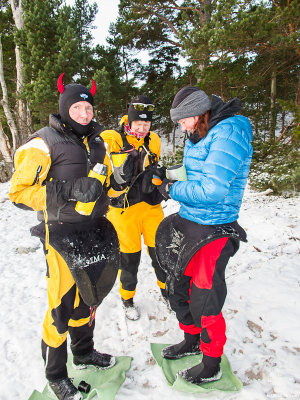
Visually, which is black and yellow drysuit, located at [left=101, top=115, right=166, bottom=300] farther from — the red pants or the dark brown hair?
the red pants

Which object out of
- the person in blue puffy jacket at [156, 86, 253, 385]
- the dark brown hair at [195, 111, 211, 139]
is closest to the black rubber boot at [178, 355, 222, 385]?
the person in blue puffy jacket at [156, 86, 253, 385]

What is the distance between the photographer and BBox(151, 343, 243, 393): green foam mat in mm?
2154

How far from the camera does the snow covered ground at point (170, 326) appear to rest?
226cm

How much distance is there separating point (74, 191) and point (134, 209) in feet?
4.41

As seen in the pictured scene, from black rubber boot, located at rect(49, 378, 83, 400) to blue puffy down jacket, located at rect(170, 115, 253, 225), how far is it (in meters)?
1.77

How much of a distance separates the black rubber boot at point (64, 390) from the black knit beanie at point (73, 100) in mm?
2158

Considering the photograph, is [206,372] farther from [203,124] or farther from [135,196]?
[203,124]

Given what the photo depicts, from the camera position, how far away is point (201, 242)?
202cm

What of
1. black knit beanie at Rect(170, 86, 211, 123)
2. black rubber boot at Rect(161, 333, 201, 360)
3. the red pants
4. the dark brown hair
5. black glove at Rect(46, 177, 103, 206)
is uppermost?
black knit beanie at Rect(170, 86, 211, 123)

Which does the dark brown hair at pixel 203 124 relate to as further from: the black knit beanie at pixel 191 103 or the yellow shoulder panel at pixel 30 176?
the yellow shoulder panel at pixel 30 176

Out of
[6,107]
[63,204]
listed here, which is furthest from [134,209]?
[6,107]

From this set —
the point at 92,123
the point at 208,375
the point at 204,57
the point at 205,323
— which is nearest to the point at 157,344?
the point at 208,375

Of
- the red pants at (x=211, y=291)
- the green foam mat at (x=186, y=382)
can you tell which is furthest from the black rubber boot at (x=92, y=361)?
the red pants at (x=211, y=291)

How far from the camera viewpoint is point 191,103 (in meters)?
1.99
